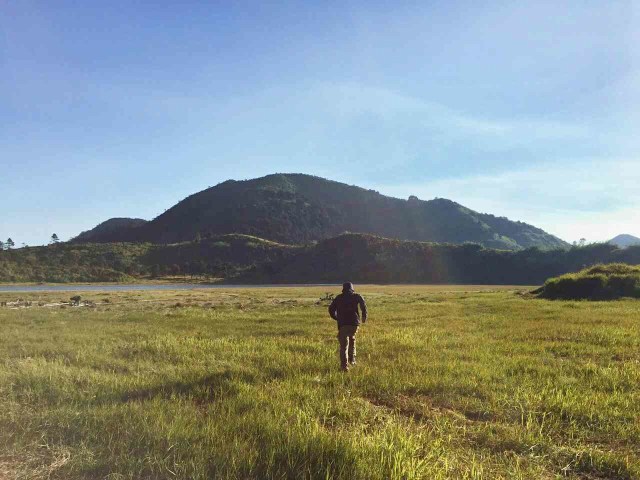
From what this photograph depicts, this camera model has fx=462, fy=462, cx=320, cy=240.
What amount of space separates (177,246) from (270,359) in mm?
145675

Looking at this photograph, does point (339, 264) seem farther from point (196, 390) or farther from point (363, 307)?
point (196, 390)

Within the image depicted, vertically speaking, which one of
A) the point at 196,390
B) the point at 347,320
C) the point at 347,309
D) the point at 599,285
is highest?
the point at 347,309

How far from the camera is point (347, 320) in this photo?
11.5 m

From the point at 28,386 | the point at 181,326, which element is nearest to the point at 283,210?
the point at 181,326

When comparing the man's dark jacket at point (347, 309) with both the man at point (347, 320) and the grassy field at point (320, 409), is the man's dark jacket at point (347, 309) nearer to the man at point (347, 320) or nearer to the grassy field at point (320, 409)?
the man at point (347, 320)

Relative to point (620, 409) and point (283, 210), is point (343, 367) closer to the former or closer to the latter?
point (620, 409)

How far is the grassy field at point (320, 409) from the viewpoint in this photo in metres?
5.61

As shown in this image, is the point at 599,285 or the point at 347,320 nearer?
the point at 347,320

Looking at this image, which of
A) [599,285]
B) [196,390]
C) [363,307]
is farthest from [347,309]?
[599,285]

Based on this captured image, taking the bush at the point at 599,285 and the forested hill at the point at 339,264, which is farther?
the forested hill at the point at 339,264

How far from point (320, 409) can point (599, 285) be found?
119 feet

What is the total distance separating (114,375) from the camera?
33.1ft

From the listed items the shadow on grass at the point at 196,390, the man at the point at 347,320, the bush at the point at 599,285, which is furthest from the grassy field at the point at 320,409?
the bush at the point at 599,285

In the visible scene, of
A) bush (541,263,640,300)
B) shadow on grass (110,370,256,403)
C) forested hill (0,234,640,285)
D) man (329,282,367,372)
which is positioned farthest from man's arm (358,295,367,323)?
forested hill (0,234,640,285)
